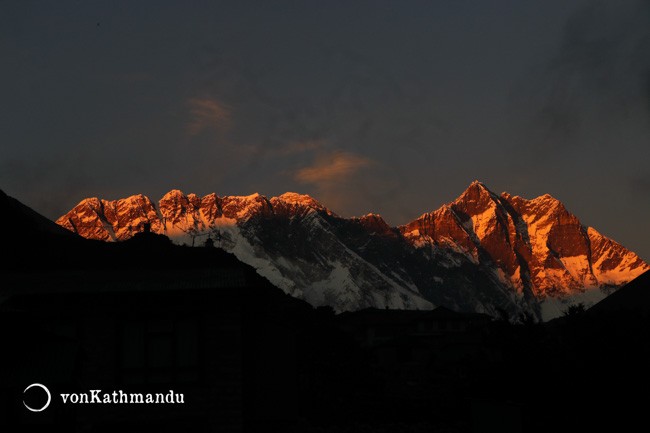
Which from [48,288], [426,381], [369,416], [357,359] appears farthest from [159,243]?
[48,288]

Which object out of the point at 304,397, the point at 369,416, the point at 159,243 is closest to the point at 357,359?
the point at 304,397

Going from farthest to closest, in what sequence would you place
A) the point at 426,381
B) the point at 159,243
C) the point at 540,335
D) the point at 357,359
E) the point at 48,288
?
the point at 159,243 < the point at 426,381 < the point at 357,359 < the point at 540,335 < the point at 48,288

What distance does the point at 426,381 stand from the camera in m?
72.8

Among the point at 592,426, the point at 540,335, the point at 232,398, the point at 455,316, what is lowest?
the point at 592,426

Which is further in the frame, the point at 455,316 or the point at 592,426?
the point at 455,316

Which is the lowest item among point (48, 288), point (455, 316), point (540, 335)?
point (540, 335)

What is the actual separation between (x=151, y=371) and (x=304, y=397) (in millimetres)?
22861

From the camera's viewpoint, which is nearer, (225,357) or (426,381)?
(225,357)

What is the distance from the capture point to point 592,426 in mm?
26156

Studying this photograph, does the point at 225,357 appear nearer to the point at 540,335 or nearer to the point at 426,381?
the point at 540,335

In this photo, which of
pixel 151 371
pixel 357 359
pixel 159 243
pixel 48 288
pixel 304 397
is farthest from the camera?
pixel 159 243

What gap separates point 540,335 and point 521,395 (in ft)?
11.7

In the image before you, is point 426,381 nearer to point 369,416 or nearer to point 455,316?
point 369,416

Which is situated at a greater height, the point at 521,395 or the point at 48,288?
the point at 48,288
